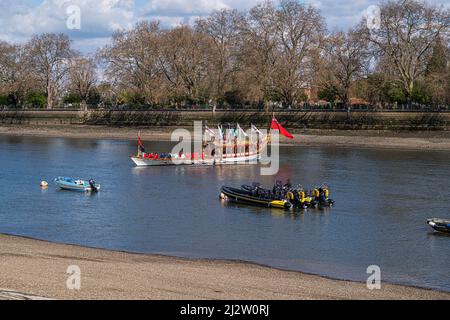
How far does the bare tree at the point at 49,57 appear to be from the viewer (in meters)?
129

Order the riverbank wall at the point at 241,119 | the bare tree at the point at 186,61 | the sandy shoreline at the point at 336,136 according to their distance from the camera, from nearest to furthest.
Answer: the sandy shoreline at the point at 336,136 < the riverbank wall at the point at 241,119 < the bare tree at the point at 186,61

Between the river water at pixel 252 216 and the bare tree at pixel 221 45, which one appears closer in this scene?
the river water at pixel 252 216

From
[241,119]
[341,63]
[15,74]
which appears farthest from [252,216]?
[15,74]

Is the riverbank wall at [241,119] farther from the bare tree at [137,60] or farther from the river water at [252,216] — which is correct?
the river water at [252,216]

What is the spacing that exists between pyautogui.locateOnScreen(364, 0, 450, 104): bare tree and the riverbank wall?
18.9 feet

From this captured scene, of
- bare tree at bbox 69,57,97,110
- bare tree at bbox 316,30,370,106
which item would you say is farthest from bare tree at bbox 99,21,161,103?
bare tree at bbox 316,30,370,106

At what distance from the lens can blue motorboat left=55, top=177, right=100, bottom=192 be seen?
1893 inches

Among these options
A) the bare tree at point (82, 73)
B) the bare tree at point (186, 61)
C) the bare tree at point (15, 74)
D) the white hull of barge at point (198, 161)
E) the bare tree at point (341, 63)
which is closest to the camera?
the white hull of barge at point (198, 161)

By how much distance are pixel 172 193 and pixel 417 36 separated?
169 ft

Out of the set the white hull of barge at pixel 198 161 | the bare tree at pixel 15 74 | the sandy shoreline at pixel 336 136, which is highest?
the bare tree at pixel 15 74

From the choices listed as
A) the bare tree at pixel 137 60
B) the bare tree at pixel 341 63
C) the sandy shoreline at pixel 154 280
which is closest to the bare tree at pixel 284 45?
the bare tree at pixel 341 63

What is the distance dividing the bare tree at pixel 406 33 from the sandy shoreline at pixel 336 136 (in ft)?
30.1

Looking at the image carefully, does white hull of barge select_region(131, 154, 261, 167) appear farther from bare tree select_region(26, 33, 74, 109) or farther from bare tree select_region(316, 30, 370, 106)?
bare tree select_region(26, 33, 74, 109)
